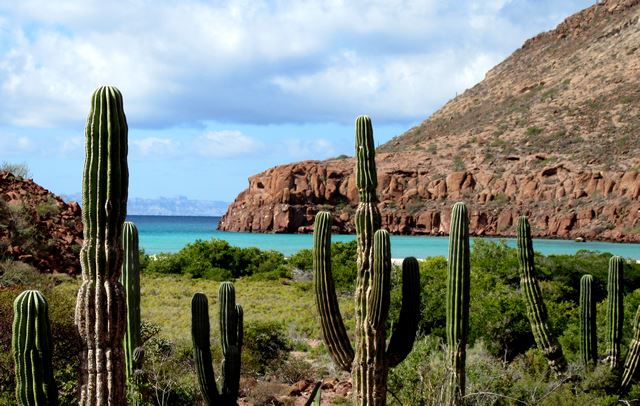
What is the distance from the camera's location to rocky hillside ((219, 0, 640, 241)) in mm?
60688

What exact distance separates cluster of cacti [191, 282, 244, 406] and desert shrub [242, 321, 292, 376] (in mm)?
3958

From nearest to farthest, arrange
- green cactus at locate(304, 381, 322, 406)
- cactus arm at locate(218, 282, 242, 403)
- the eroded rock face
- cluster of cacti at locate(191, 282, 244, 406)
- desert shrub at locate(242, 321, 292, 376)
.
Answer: green cactus at locate(304, 381, 322, 406)
cluster of cacti at locate(191, 282, 244, 406)
cactus arm at locate(218, 282, 242, 403)
desert shrub at locate(242, 321, 292, 376)
the eroded rock face

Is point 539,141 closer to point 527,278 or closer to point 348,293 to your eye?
point 348,293

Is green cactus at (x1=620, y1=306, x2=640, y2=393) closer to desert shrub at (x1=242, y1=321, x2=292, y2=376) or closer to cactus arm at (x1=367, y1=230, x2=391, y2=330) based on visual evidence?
cactus arm at (x1=367, y1=230, x2=391, y2=330)

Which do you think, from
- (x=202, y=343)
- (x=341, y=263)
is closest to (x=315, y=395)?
(x=202, y=343)

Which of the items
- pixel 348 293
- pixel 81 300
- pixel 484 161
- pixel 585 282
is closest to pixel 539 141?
pixel 484 161

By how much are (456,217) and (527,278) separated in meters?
→ 2.30

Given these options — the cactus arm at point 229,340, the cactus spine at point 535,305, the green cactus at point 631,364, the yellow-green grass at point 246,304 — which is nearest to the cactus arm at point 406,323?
the cactus arm at point 229,340

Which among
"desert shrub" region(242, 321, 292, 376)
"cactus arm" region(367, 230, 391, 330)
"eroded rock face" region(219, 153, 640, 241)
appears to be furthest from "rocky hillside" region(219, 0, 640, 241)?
"cactus arm" region(367, 230, 391, 330)

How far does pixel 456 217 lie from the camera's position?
897 centimetres

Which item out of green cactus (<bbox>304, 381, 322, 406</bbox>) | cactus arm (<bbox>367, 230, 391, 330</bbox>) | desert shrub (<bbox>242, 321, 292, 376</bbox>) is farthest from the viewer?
desert shrub (<bbox>242, 321, 292, 376</bbox>)

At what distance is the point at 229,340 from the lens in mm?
9289

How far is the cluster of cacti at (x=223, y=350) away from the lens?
29.3 feet

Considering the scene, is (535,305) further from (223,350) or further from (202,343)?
(202,343)
